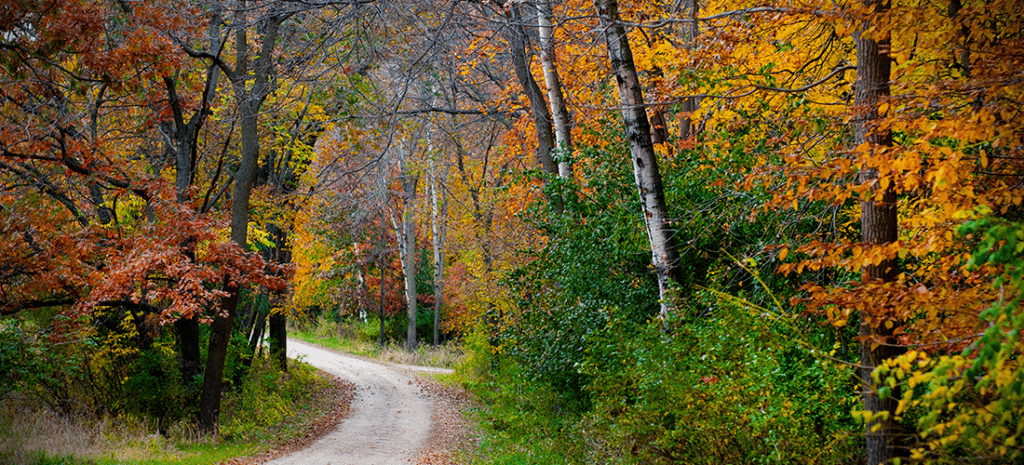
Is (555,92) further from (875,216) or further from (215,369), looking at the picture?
(215,369)

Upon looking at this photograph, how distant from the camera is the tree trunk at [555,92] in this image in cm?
979

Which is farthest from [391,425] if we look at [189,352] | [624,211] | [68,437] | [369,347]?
[369,347]

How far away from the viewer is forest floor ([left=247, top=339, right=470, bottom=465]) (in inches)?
420

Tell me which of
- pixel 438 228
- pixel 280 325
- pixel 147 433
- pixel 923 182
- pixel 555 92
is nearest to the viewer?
pixel 923 182

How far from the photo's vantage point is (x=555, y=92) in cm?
1103

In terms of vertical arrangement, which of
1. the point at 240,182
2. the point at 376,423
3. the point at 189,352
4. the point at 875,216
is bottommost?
the point at 376,423

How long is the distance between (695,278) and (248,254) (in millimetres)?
7668

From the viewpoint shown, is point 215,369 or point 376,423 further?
point 376,423

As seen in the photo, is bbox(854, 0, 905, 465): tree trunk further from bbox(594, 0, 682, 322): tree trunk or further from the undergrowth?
the undergrowth

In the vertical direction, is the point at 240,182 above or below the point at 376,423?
above

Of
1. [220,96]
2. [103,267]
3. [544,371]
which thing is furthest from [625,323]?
[220,96]

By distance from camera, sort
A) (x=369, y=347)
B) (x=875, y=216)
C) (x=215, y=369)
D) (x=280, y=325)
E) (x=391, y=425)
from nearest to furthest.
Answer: (x=875, y=216) → (x=215, y=369) → (x=391, y=425) → (x=280, y=325) → (x=369, y=347)

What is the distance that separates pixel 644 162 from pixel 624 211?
32.8 inches

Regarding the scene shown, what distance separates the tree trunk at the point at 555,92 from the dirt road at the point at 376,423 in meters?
5.37
